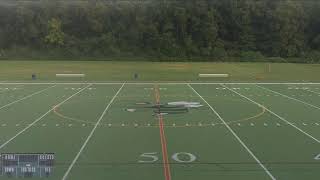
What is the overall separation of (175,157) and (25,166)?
369 cm

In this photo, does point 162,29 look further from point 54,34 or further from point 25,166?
point 25,166

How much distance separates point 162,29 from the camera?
59.8 meters

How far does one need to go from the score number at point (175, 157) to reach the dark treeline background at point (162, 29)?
4357cm

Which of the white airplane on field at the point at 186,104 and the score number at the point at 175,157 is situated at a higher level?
the score number at the point at 175,157

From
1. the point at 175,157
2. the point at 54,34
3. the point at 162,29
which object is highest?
the point at 162,29

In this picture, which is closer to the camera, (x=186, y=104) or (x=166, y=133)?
(x=166, y=133)

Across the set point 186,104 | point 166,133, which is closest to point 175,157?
point 166,133

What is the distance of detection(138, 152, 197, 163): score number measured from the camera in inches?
430

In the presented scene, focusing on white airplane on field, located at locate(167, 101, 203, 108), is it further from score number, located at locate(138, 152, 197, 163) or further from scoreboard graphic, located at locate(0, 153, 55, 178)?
scoreboard graphic, located at locate(0, 153, 55, 178)

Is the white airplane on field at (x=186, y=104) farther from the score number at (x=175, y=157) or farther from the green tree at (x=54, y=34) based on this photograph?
the green tree at (x=54, y=34)

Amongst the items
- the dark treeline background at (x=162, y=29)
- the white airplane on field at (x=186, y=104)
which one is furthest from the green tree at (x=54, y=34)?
the white airplane on field at (x=186, y=104)

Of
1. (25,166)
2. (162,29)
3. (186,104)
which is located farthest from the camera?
(162,29)

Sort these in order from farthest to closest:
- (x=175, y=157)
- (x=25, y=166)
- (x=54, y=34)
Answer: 1. (x=54, y=34)
2. (x=175, y=157)
3. (x=25, y=166)

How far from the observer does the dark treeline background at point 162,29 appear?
56.2 m
